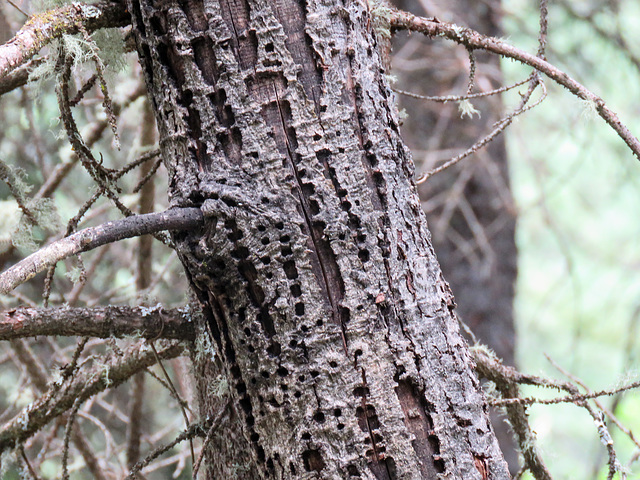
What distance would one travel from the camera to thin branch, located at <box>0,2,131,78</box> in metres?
1.12

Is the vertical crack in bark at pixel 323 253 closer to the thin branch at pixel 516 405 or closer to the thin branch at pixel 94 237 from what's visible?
the thin branch at pixel 94 237

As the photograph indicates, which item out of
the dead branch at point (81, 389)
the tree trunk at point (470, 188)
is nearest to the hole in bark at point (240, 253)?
the dead branch at point (81, 389)

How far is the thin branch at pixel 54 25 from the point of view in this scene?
1117 mm

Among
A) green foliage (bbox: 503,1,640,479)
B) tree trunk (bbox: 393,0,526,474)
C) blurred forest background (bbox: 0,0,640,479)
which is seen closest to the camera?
blurred forest background (bbox: 0,0,640,479)

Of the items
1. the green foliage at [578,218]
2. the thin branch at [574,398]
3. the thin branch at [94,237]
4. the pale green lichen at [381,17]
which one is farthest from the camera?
the green foliage at [578,218]

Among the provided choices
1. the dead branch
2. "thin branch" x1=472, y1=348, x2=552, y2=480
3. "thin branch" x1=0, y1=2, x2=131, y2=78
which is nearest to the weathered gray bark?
"thin branch" x1=0, y1=2, x2=131, y2=78

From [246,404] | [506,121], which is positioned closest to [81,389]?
[246,404]

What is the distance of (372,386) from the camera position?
46.7 inches

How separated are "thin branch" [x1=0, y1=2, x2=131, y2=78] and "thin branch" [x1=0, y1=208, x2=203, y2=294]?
34cm

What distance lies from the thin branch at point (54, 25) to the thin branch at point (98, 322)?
0.50 m

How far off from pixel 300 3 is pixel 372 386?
2.61 feet

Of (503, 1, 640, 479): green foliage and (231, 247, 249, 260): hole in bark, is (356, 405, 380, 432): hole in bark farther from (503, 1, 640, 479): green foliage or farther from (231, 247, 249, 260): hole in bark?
(503, 1, 640, 479): green foliage

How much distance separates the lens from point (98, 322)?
1.38m

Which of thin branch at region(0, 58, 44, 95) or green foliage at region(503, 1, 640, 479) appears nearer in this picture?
thin branch at region(0, 58, 44, 95)
